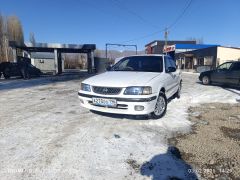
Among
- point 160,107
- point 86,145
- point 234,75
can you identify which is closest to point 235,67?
point 234,75

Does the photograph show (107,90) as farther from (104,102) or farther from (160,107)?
(160,107)

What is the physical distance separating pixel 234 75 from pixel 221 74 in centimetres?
106

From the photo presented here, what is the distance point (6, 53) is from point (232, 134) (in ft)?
156

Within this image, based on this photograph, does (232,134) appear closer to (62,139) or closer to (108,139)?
(108,139)

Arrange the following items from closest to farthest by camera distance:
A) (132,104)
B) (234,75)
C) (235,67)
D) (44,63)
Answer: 1. (132,104)
2. (234,75)
3. (235,67)
4. (44,63)

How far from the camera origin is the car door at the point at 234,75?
11149mm

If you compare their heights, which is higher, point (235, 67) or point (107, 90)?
point (235, 67)

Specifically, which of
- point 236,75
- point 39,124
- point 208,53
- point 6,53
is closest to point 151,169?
point 39,124

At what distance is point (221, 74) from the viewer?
40.6 ft

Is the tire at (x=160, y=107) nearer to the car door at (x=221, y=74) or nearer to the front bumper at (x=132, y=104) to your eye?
the front bumper at (x=132, y=104)

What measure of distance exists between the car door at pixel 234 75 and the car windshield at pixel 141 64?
6.60 metres

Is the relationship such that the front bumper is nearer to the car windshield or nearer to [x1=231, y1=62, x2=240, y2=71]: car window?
the car windshield

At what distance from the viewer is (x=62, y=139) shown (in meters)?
4.31

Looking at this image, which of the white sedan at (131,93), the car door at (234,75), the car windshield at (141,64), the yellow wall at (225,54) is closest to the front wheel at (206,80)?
the car door at (234,75)
